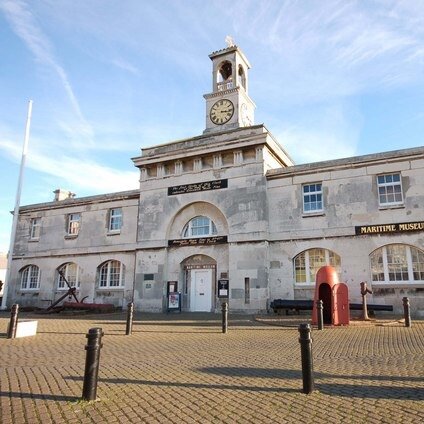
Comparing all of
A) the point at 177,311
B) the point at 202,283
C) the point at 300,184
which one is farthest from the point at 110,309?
the point at 300,184

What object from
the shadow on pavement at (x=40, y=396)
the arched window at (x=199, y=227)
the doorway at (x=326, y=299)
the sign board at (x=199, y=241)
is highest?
the arched window at (x=199, y=227)

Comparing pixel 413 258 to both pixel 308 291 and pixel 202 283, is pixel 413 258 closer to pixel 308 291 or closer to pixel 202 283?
pixel 308 291

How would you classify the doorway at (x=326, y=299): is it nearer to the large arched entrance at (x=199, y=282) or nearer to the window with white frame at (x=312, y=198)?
the window with white frame at (x=312, y=198)

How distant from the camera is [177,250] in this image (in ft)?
73.9

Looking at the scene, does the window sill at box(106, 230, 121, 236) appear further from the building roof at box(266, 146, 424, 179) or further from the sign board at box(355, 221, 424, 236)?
the sign board at box(355, 221, 424, 236)

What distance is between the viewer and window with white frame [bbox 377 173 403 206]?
59.4 ft

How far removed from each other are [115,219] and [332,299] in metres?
17.0

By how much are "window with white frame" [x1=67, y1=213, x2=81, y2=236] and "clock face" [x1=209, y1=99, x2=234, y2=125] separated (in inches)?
475

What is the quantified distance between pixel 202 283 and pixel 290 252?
18.1 ft

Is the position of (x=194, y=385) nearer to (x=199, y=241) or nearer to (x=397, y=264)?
(x=397, y=264)

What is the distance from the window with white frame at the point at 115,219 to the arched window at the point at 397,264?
52.7 feet

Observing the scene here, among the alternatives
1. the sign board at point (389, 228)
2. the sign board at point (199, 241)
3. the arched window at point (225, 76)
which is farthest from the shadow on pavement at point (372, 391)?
the arched window at point (225, 76)

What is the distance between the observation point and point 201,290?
21672 mm

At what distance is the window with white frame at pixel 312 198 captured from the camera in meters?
19.7
